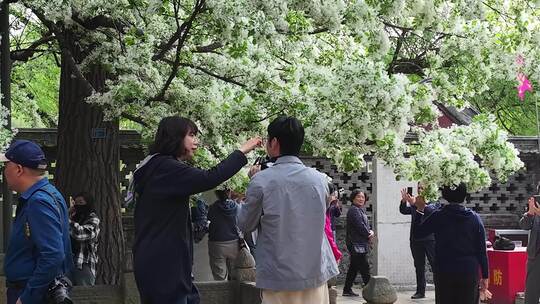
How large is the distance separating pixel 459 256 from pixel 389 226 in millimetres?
7853

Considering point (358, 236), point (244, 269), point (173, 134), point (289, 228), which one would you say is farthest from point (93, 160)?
point (289, 228)

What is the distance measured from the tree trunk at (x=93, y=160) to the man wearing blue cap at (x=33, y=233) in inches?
251

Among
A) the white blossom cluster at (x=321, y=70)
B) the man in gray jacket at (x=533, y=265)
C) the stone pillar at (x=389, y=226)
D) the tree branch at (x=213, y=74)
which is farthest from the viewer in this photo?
the stone pillar at (x=389, y=226)

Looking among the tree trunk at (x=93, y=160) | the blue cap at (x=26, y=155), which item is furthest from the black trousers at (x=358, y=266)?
the blue cap at (x=26, y=155)

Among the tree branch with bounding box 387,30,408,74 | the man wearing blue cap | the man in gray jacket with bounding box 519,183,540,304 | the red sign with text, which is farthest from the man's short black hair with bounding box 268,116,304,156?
the red sign with text

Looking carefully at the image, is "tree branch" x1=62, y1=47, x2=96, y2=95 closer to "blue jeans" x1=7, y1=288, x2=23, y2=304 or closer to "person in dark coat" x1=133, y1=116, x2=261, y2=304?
"blue jeans" x1=7, y1=288, x2=23, y2=304

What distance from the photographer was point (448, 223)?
33.0 ft

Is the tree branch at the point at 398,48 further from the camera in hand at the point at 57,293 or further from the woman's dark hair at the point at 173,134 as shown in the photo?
the camera in hand at the point at 57,293

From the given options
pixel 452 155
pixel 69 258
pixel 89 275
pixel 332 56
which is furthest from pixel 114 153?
pixel 69 258

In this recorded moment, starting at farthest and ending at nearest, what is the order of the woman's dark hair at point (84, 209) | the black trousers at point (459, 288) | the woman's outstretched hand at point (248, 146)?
the woman's dark hair at point (84, 209)
the black trousers at point (459, 288)
the woman's outstretched hand at point (248, 146)

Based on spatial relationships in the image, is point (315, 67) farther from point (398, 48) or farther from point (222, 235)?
point (222, 235)

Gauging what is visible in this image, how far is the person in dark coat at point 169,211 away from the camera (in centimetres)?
631

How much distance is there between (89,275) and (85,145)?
1952mm

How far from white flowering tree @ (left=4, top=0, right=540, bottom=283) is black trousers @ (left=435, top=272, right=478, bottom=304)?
112 centimetres
